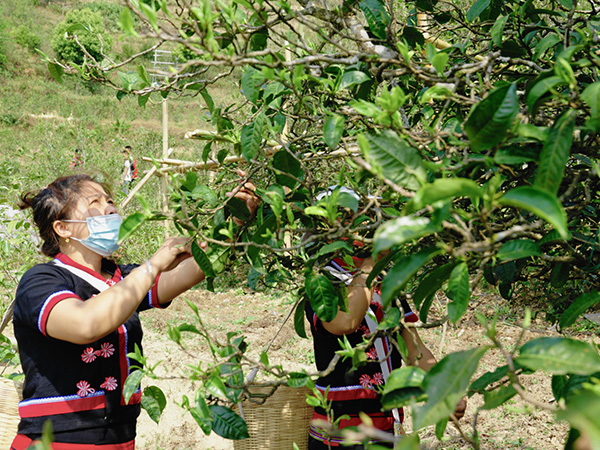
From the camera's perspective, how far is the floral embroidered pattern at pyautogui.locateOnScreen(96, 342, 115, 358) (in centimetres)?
180

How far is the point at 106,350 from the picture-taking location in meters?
1.81

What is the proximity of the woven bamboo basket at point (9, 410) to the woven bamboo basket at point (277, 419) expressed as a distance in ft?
3.20

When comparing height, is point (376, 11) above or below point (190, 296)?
above

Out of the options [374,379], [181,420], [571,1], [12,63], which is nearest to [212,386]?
[374,379]

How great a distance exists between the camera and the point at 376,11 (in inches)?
45.4

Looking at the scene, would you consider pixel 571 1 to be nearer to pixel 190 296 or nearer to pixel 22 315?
pixel 22 315

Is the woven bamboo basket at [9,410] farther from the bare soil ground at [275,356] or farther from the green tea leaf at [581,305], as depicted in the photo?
the green tea leaf at [581,305]

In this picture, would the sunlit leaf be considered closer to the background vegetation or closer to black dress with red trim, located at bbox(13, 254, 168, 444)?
the background vegetation

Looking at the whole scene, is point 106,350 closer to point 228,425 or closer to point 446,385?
point 228,425

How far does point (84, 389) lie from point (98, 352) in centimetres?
12

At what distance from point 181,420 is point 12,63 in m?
29.3

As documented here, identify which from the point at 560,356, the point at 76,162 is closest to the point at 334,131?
the point at 560,356

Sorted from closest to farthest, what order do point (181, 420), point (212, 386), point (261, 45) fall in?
point (212, 386), point (261, 45), point (181, 420)

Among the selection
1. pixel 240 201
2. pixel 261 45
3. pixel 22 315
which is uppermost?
pixel 261 45
